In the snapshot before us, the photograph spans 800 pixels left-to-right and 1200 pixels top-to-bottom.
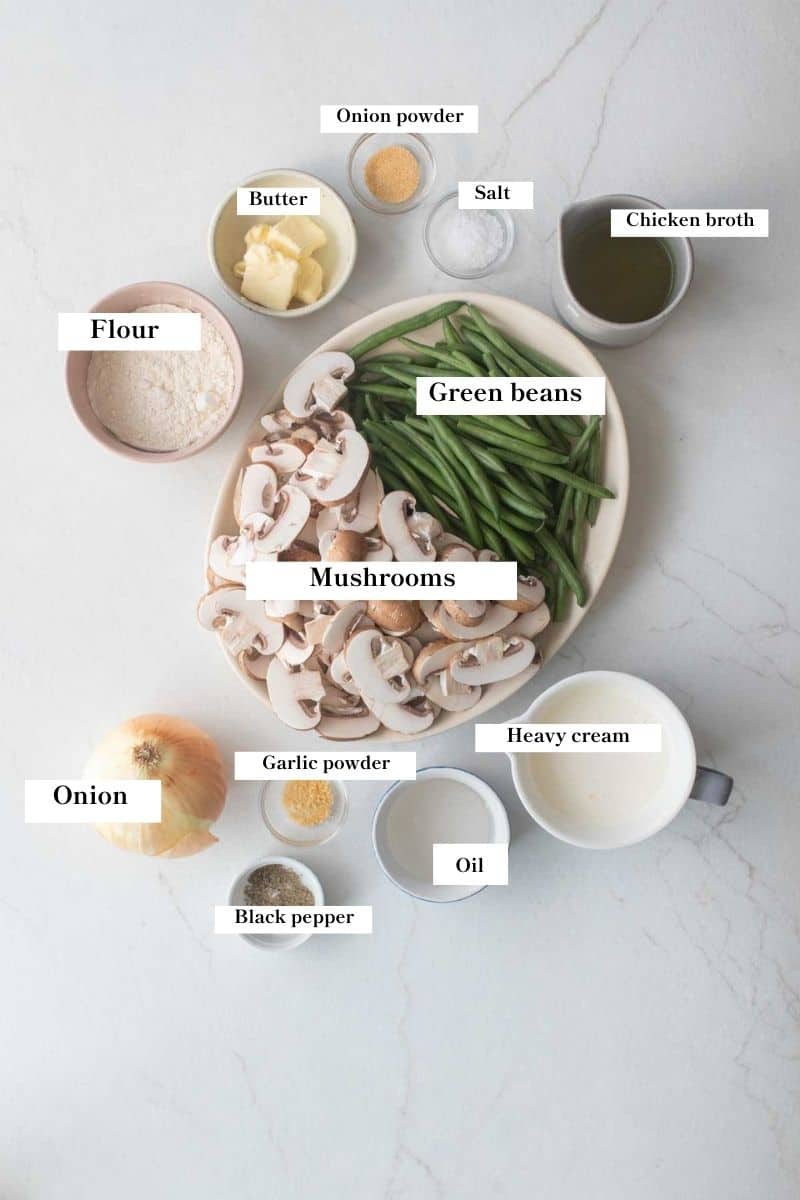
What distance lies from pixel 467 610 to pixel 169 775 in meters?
0.44

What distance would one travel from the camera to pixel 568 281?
144 centimetres

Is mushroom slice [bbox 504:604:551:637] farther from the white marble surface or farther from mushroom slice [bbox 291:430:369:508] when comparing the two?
mushroom slice [bbox 291:430:369:508]

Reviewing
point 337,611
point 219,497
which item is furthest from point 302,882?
point 219,497

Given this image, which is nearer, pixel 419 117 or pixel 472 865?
pixel 472 865

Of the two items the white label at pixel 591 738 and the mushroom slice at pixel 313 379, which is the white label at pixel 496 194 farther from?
the white label at pixel 591 738

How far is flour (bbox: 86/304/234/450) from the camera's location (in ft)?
4.91

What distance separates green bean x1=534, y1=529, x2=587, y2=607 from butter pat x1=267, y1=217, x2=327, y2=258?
50 centimetres

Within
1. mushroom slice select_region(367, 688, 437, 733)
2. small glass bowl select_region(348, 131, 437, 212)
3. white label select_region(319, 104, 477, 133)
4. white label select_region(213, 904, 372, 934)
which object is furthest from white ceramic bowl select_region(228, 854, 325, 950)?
white label select_region(319, 104, 477, 133)

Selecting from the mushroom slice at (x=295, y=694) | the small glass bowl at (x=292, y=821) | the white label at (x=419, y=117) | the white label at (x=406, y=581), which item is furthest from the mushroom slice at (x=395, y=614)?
the white label at (x=419, y=117)

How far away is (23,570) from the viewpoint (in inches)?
62.4

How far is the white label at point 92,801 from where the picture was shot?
1453 millimetres

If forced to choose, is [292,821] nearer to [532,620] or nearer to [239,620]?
[239,620]

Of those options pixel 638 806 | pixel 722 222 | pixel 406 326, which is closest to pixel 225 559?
pixel 406 326

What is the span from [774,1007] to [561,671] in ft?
1.76
